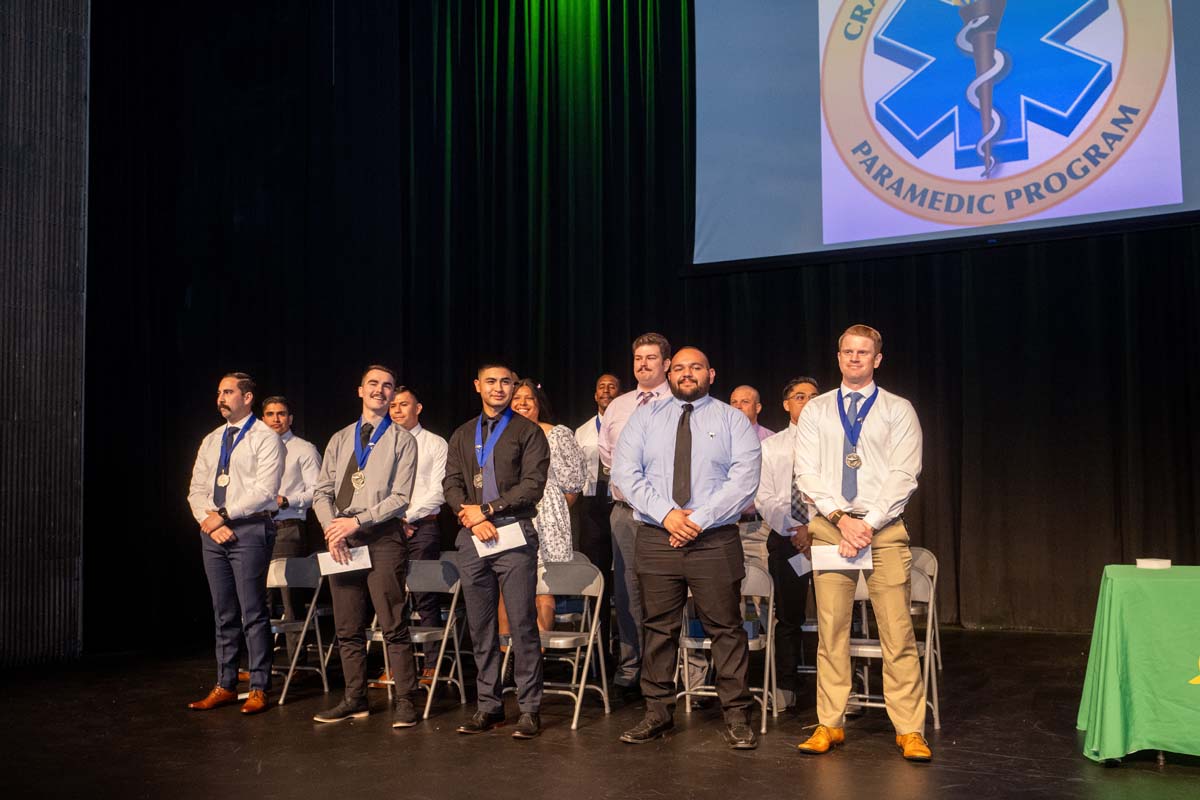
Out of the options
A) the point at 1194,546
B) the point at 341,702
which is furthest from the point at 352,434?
the point at 1194,546

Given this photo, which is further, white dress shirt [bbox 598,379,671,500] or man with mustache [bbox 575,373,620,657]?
man with mustache [bbox 575,373,620,657]

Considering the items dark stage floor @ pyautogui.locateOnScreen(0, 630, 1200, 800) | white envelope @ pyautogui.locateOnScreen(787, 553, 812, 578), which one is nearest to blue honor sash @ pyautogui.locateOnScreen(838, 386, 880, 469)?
white envelope @ pyautogui.locateOnScreen(787, 553, 812, 578)

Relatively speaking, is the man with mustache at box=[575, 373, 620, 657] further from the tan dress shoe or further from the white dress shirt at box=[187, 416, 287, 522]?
the tan dress shoe

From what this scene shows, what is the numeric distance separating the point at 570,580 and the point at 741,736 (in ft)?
3.62

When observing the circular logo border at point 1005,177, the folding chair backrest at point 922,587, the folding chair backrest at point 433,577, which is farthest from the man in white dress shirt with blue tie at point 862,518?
the circular logo border at point 1005,177

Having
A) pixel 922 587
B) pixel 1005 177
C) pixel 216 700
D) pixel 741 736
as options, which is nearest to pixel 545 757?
pixel 741 736

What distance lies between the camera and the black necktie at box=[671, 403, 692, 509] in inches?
170

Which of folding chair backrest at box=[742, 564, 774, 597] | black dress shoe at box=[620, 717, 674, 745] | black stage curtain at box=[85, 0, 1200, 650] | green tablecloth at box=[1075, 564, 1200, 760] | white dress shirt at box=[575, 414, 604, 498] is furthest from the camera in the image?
black stage curtain at box=[85, 0, 1200, 650]

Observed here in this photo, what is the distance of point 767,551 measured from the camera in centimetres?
539

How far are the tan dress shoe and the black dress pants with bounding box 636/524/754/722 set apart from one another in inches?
10.3

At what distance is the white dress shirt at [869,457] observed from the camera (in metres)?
4.07

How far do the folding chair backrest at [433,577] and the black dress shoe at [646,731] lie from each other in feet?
3.80

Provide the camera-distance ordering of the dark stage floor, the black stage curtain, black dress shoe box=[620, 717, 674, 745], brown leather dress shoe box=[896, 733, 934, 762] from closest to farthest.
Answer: the dark stage floor
brown leather dress shoe box=[896, 733, 934, 762]
black dress shoe box=[620, 717, 674, 745]
the black stage curtain

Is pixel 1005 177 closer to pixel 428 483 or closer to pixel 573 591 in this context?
pixel 573 591
